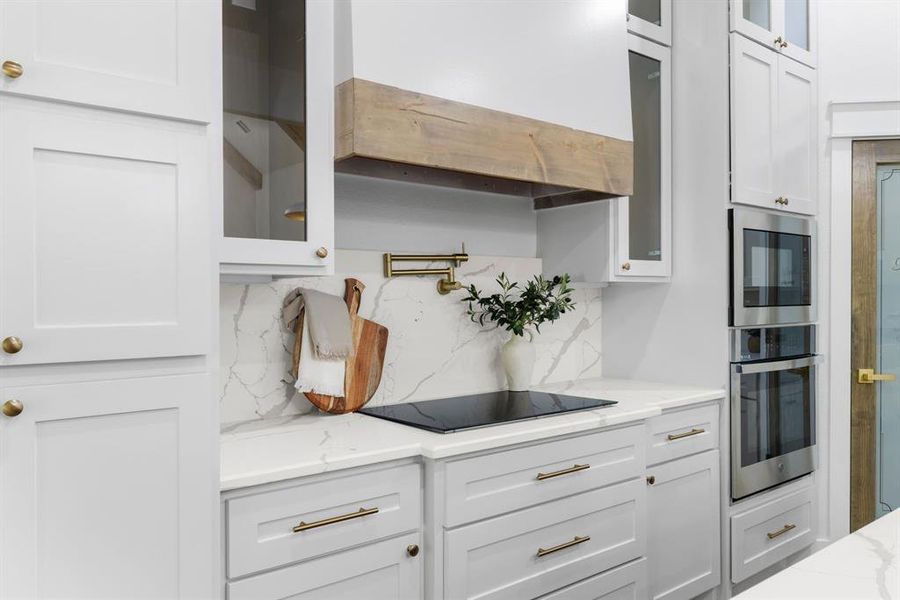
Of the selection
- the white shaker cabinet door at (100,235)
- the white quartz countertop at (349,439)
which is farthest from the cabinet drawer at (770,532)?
the white shaker cabinet door at (100,235)

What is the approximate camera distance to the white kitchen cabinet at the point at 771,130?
106 inches

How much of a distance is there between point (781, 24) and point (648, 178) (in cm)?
90

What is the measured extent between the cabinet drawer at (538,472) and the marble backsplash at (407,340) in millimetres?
601

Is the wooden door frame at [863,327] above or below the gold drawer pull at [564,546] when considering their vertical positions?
above

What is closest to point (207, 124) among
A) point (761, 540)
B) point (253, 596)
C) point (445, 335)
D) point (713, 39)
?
point (253, 596)

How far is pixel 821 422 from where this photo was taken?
311 centimetres

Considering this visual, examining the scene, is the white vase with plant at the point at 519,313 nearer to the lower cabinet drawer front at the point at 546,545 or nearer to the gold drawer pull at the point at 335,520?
the lower cabinet drawer front at the point at 546,545

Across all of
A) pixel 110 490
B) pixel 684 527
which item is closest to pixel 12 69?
pixel 110 490

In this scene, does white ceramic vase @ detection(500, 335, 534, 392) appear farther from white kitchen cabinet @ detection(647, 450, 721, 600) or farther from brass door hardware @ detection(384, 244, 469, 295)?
white kitchen cabinet @ detection(647, 450, 721, 600)

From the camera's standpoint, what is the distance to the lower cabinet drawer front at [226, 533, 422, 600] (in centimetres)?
154

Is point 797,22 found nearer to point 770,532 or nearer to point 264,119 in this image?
point 770,532

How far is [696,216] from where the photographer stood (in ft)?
9.09

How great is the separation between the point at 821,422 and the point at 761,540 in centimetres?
65

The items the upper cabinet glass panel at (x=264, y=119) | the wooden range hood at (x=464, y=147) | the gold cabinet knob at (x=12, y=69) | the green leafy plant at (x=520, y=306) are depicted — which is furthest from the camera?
the green leafy plant at (x=520, y=306)
